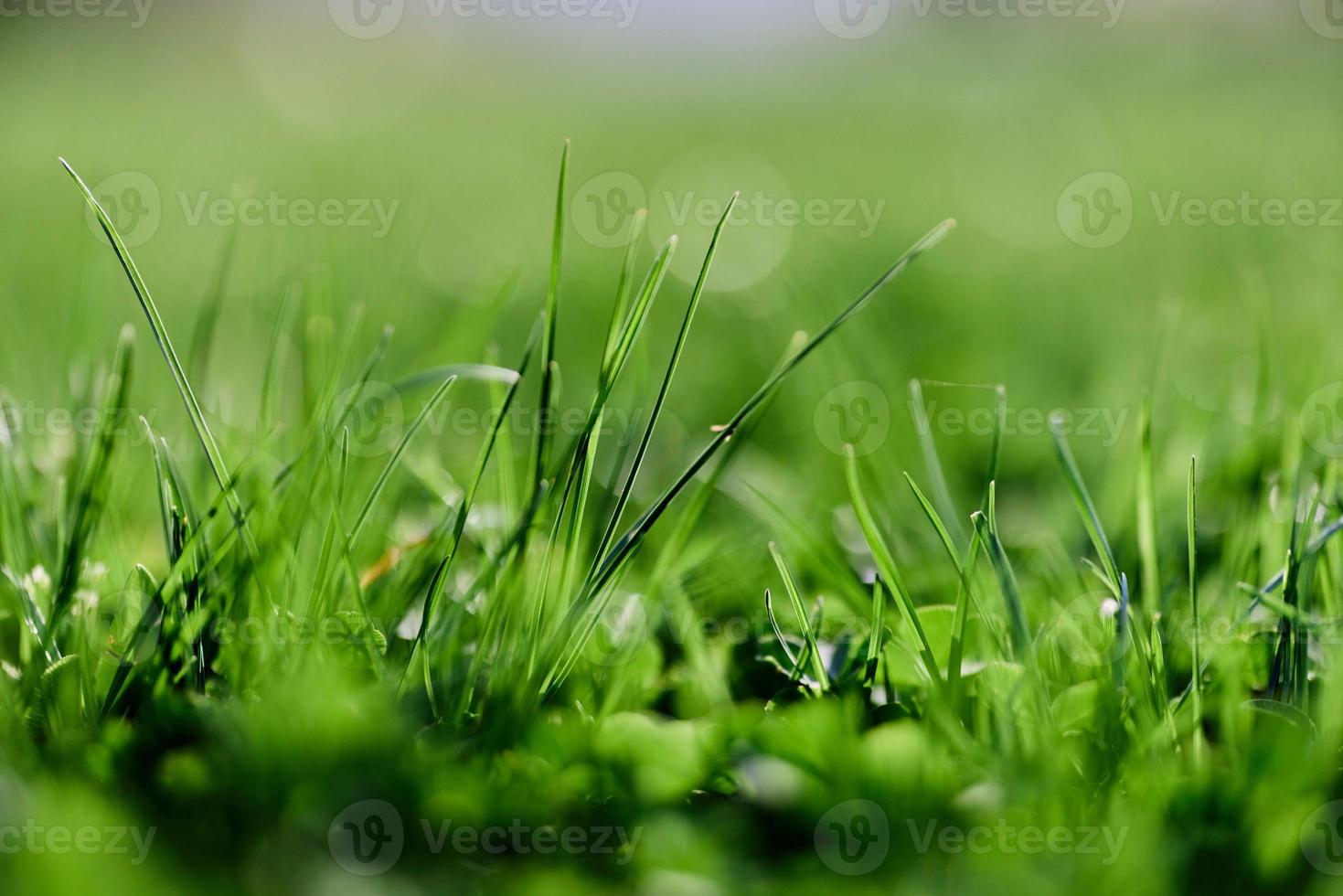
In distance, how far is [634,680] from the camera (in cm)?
100

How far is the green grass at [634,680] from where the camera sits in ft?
2.48

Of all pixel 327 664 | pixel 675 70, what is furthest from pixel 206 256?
pixel 675 70

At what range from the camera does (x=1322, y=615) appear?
1017mm

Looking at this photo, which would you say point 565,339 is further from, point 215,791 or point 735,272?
point 215,791

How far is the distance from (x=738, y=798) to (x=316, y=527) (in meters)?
0.50

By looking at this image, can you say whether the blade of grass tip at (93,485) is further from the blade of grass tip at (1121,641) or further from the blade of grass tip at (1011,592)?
the blade of grass tip at (1121,641)
